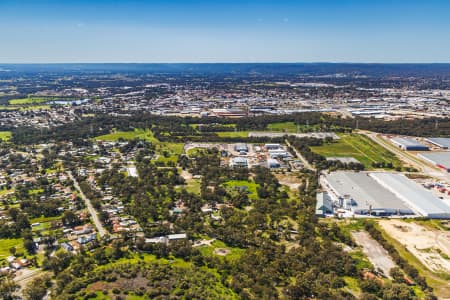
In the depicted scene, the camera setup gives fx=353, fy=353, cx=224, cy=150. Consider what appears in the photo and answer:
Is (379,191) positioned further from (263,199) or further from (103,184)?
(103,184)

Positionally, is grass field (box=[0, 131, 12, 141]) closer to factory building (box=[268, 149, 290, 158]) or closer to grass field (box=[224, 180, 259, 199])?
grass field (box=[224, 180, 259, 199])

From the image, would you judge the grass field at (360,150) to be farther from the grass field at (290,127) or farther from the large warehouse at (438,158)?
A: the grass field at (290,127)

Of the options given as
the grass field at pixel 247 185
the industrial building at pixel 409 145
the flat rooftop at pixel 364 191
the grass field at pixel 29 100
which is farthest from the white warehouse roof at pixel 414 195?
the grass field at pixel 29 100

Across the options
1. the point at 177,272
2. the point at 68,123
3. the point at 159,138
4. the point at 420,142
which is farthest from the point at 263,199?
the point at 68,123

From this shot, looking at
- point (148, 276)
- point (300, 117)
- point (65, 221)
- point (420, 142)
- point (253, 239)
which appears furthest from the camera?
point (300, 117)

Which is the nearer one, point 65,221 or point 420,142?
point 65,221

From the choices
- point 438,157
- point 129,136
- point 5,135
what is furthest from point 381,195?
point 5,135

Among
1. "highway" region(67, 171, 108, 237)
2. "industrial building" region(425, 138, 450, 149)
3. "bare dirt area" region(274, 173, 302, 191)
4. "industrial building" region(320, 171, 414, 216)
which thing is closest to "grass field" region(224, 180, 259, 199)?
"bare dirt area" region(274, 173, 302, 191)
